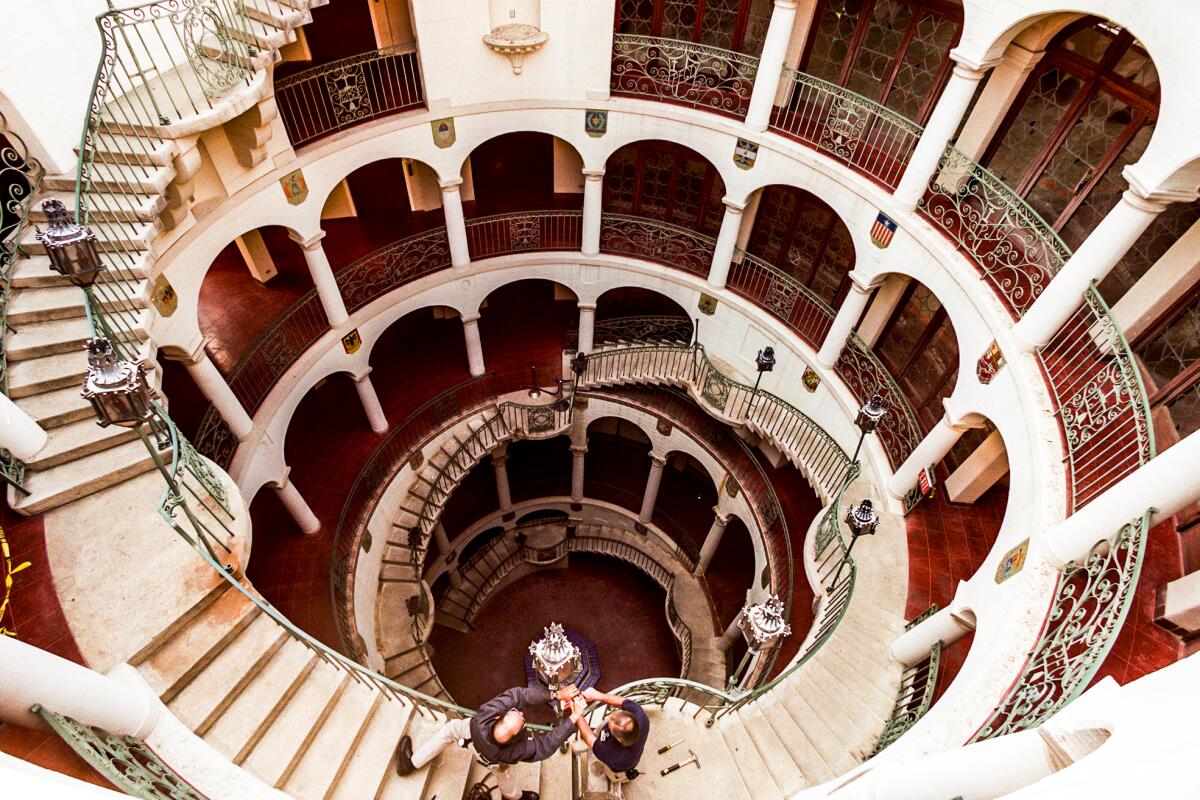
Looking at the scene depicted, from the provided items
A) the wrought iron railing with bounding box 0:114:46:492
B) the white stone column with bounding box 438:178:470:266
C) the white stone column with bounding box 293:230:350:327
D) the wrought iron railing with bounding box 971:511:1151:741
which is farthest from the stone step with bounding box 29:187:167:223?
the wrought iron railing with bounding box 971:511:1151:741

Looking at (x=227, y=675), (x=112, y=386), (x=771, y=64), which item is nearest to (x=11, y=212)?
(x=112, y=386)

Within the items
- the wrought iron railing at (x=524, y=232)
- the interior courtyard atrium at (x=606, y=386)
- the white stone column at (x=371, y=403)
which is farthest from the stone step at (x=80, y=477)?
the wrought iron railing at (x=524, y=232)

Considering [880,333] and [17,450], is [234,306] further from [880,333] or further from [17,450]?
[880,333]

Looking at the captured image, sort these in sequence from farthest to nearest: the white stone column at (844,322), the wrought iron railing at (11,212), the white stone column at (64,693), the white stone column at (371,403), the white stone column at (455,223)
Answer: the white stone column at (371,403), the white stone column at (455,223), the white stone column at (844,322), the wrought iron railing at (11,212), the white stone column at (64,693)

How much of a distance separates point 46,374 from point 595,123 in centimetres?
1000

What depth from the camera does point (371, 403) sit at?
1450cm

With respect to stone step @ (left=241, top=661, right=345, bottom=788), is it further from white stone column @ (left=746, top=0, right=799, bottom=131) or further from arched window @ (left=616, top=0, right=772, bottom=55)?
arched window @ (left=616, top=0, right=772, bottom=55)

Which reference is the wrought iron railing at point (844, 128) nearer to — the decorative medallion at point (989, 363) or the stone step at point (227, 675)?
the decorative medallion at point (989, 363)

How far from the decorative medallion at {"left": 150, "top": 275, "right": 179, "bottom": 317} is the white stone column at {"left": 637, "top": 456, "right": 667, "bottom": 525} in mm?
11275

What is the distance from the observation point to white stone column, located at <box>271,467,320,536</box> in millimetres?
12445

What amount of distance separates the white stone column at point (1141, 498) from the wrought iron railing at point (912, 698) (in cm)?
241

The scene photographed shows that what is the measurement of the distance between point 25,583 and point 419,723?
419 centimetres

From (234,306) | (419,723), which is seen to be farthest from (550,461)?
(419,723)

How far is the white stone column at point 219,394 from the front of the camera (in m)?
10.2
